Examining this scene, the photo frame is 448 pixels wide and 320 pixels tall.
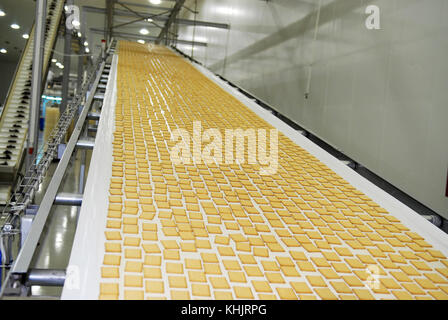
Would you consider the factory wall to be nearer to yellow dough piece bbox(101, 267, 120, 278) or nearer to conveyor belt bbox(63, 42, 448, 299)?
conveyor belt bbox(63, 42, 448, 299)

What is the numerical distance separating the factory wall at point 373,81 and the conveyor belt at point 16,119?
16.4 feet

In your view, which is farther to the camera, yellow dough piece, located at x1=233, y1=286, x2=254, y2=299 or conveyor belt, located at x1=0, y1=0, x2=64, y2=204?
conveyor belt, located at x1=0, y1=0, x2=64, y2=204

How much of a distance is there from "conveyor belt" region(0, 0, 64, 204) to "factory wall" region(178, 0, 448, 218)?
4991mm

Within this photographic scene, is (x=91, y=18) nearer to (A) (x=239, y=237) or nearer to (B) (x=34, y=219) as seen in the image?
(B) (x=34, y=219)

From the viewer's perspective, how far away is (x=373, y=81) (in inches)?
171

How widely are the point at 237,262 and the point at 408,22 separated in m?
3.19

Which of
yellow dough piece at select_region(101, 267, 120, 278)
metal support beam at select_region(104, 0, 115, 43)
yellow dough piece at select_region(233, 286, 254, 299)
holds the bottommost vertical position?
yellow dough piece at select_region(233, 286, 254, 299)

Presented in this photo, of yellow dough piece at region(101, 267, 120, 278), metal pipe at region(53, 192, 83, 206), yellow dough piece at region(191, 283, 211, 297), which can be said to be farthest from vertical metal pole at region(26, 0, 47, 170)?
yellow dough piece at region(191, 283, 211, 297)

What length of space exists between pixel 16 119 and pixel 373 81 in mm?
6868

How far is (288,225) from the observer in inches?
98.5

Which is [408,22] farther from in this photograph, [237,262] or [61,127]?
[61,127]

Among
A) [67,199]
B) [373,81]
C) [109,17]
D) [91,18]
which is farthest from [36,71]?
[91,18]

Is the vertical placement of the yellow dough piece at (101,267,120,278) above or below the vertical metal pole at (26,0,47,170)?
below

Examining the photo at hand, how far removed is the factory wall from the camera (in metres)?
3.41
